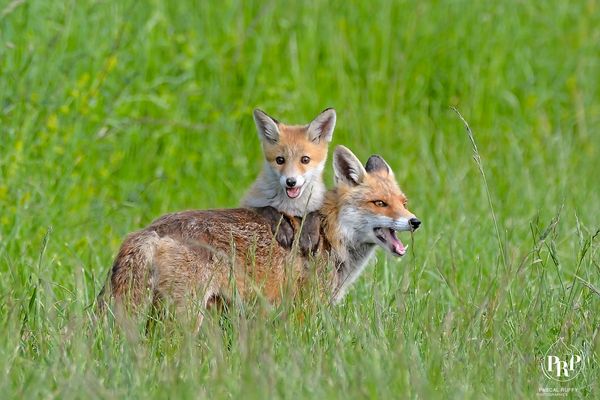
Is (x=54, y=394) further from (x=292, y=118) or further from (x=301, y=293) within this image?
(x=292, y=118)

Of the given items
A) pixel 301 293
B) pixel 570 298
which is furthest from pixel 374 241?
pixel 570 298

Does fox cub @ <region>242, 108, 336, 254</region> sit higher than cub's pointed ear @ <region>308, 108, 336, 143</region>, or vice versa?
cub's pointed ear @ <region>308, 108, 336, 143</region>

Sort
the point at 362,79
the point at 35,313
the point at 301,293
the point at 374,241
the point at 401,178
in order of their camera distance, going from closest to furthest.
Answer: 1. the point at 35,313
2. the point at 301,293
3. the point at 374,241
4. the point at 401,178
5. the point at 362,79

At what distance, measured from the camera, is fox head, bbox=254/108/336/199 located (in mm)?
7609

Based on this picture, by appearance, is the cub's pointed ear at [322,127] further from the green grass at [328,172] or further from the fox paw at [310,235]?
the fox paw at [310,235]

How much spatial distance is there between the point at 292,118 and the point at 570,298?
5464 mm

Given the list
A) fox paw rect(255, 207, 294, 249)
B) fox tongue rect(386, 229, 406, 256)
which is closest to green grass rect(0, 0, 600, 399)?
fox tongue rect(386, 229, 406, 256)

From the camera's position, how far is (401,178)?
1079 centimetres

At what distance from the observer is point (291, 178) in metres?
7.49

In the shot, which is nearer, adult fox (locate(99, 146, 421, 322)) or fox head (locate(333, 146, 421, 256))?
adult fox (locate(99, 146, 421, 322))

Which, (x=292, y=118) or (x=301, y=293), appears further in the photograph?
(x=292, y=118)

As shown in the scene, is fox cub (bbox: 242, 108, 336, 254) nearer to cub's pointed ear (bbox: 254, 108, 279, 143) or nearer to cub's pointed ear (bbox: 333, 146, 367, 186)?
cub's pointed ear (bbox: 254, 108, 279, 143)

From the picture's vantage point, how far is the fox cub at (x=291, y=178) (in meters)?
7.23

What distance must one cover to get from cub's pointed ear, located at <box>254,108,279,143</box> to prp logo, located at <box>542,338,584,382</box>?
121 inches
